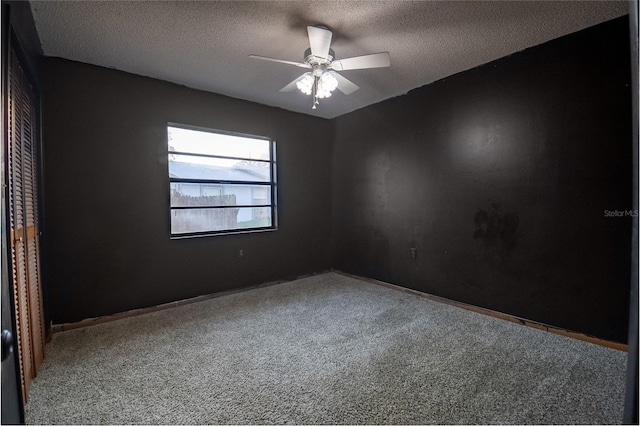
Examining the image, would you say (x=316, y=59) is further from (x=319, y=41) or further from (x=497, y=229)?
(x=497, y=229)

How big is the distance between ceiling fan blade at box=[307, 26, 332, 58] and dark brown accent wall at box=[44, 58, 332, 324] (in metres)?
1.87

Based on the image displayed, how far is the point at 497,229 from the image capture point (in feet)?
9.27

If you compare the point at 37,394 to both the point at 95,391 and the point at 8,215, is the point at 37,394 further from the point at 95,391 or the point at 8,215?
the point at 8,215

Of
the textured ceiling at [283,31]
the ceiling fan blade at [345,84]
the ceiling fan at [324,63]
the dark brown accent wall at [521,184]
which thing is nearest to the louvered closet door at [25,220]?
the textured ceiling at [283,31]

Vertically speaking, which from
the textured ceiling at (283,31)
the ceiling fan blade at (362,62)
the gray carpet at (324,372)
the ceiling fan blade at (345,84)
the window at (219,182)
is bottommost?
the gray carpet at (324,372)

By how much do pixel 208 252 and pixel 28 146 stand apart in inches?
73.3

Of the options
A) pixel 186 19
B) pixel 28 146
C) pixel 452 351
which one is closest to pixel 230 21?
pixel 186 19

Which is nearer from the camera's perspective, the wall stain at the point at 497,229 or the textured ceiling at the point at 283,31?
the textured ceiling at the point at 283,31

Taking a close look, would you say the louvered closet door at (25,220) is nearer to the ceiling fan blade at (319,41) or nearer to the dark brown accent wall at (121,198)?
the dark brown accent wall at (121,198)

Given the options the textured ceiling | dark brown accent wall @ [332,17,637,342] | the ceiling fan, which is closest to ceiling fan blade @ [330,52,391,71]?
the ceiling fan

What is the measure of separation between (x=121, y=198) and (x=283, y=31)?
2.23 m

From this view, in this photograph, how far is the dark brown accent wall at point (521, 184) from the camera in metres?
2.21

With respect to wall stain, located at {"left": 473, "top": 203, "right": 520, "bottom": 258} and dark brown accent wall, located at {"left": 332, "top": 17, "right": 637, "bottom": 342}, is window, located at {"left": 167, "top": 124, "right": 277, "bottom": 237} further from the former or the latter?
wall stain, located at {"left": 473, "top": 203, "right": 520, "bottom": 258}

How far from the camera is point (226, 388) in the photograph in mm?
1751
